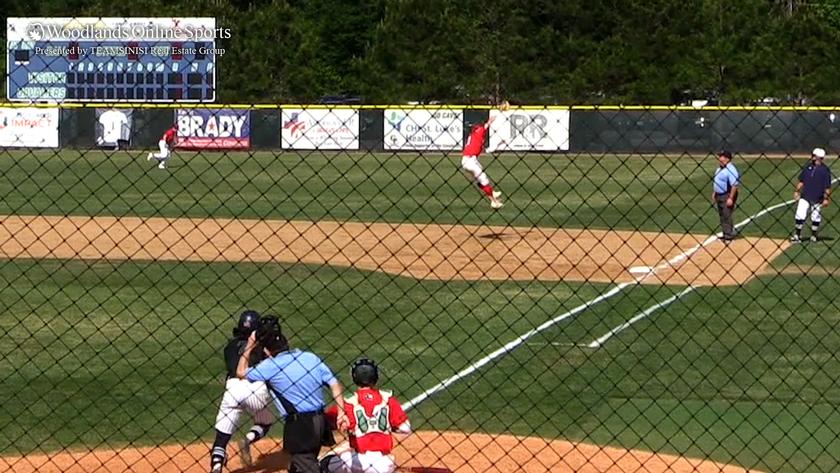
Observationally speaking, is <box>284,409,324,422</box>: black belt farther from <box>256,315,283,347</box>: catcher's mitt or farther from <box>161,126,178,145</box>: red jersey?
<box>161,126,178,145</box>: red jersey

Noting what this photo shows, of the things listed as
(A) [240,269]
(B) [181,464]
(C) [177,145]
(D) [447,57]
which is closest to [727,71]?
(D) [447,57]

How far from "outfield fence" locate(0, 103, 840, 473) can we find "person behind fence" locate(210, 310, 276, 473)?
8cm

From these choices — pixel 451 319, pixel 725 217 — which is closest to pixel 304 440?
pixel 451 319

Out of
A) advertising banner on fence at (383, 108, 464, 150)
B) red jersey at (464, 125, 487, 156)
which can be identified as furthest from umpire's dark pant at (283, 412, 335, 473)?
advertising banner on fence at (383, 108, 464, 150)

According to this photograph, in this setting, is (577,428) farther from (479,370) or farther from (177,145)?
(177,145)

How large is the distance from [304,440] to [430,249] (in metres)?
14.8

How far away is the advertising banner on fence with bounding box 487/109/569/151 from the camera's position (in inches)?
1751

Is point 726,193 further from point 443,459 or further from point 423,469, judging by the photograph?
point 423,469

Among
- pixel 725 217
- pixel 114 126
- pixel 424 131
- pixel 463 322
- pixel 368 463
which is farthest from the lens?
pixel 114 126

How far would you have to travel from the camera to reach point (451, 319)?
62.5ft

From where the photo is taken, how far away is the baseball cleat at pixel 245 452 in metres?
12.1

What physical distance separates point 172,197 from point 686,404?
878 inches

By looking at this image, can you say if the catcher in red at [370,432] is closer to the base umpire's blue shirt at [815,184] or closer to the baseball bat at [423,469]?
the baseball bat at [423,469]
